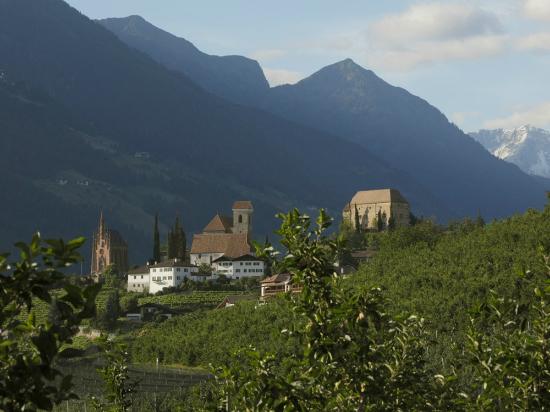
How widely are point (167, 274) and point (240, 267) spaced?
1462 cm

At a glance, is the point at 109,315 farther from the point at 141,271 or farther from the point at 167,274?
the point at 141,271

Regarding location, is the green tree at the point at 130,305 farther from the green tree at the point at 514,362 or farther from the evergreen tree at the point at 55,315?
the evergreen tree at the point at 55,315

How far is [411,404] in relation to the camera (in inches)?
799

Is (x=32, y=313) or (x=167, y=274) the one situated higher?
(x=32, y=313)

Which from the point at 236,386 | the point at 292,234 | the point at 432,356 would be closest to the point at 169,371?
the point at 432,356

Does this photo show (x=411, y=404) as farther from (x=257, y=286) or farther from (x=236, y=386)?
(x=257, y=286)

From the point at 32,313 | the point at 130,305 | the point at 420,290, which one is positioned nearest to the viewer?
the point at 32,313

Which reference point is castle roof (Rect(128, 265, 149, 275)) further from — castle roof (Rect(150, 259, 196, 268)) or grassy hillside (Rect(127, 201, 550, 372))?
grassy hillside (Rect(127, 201, 550, 372))

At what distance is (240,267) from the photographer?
190m

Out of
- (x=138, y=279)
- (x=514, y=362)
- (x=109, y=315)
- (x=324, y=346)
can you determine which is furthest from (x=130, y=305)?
(x=324, y=346)

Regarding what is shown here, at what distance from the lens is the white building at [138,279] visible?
186 metres

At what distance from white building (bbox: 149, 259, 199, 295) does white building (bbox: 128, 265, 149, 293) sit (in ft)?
7.83

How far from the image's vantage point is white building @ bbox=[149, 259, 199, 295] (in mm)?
181875

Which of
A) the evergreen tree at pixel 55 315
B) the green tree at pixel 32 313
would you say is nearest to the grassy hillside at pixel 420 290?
the evergreen tree at pixel 55 315
